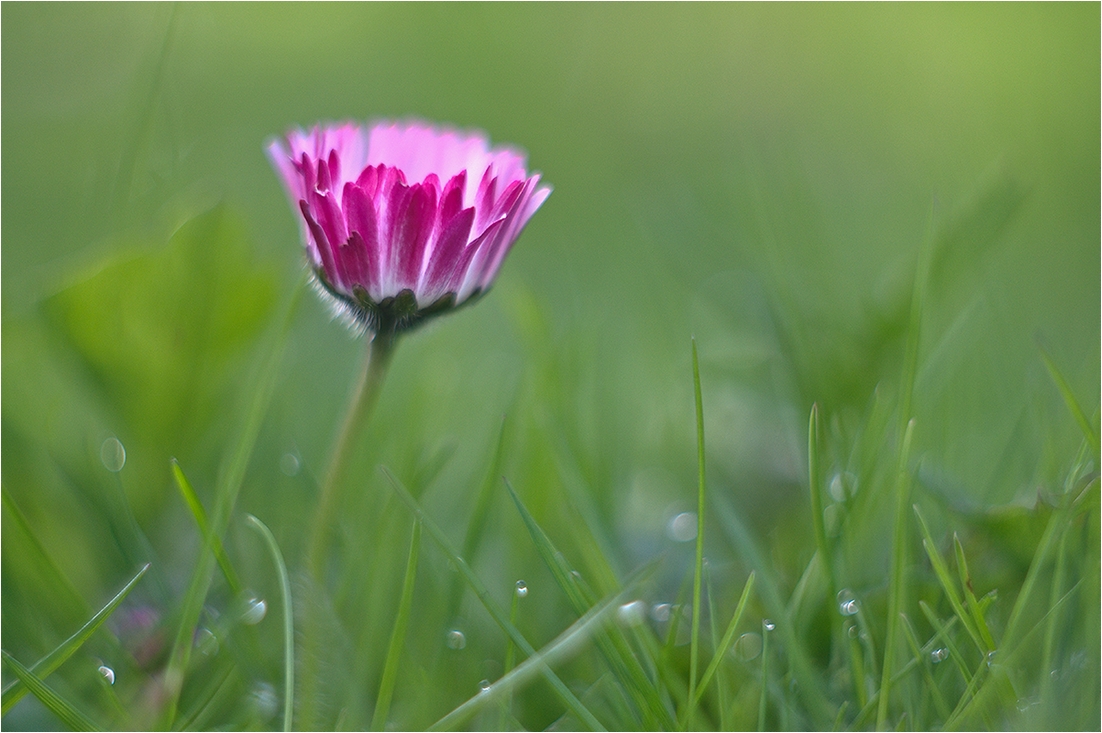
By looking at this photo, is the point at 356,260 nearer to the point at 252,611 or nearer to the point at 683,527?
the point at 252,611

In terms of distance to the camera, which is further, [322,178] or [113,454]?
[113,454]

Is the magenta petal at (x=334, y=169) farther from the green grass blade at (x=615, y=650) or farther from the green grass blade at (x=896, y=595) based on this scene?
the green grass blade at (x=896, y=595)

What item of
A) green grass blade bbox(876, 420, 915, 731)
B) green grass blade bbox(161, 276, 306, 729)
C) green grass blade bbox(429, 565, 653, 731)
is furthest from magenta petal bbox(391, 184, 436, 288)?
green grass blade bbox(876, 420, 915, 731)

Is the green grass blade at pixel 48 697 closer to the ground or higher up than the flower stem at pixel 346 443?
closer to the ground

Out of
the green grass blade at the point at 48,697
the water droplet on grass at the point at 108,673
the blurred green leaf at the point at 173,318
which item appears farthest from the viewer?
the blurred green leaf at the point at 173,318

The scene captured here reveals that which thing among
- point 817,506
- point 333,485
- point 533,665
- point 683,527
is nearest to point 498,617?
point 533,665

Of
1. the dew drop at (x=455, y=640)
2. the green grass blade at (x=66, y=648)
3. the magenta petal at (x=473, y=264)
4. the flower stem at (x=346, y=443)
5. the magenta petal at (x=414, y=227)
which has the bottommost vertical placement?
the dew drop at (x=455, y=640)

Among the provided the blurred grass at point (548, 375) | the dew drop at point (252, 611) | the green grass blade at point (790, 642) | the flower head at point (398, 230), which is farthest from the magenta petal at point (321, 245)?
the green grass blade at point (790, 642)

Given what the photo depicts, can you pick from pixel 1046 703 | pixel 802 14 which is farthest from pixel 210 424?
pixel 802 14
